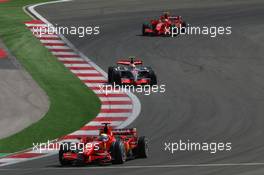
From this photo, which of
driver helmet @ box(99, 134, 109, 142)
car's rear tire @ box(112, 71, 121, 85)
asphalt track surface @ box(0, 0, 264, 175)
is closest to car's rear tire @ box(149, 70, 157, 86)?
asphalt track surface @ box(0, 0, 264, 175)

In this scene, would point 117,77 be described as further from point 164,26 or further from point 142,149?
point 142,149

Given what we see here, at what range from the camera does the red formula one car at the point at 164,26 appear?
47031 millimetres

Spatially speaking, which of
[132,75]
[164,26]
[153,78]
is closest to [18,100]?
[132,75]

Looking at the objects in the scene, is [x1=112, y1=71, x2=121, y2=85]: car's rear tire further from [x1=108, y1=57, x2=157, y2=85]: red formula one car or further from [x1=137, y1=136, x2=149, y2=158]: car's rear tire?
[x1=137, y1=136, x2=149, y2=158]: car's rear tire

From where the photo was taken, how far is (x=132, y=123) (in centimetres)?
3191

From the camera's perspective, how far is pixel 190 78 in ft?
128

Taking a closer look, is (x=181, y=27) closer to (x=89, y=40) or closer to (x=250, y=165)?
(x=89, y=40)

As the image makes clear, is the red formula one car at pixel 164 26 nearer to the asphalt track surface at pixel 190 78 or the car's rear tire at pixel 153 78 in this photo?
the asphalt track surface at pixel 190 78

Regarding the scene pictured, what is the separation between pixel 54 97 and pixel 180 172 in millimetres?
12899

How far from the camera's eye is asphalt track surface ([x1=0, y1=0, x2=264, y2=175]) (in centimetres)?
2534

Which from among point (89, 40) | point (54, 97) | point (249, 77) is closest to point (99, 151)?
point (54, 97)

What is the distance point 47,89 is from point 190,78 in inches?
240

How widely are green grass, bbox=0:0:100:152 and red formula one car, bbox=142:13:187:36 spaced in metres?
5.41

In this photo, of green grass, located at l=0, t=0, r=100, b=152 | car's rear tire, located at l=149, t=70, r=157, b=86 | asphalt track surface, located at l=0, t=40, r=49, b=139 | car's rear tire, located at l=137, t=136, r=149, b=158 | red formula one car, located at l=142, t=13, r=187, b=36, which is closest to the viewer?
car's rear tire, located at l=137, t=136, r=149, b=158
